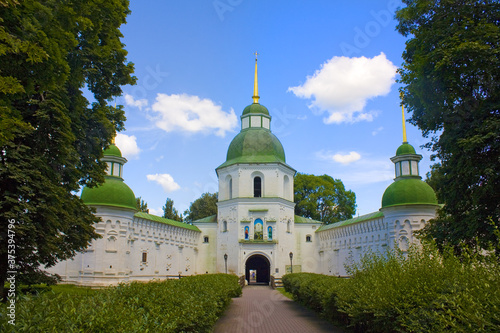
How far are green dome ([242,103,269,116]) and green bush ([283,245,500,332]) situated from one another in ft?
109

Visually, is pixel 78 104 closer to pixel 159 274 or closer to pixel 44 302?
pixel 44 302

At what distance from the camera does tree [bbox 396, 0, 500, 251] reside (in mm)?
12430

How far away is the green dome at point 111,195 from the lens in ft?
90.0

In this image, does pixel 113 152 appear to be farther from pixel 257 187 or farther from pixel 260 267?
pixel 260 267

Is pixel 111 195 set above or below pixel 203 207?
below

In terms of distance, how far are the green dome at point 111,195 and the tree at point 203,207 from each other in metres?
26.8

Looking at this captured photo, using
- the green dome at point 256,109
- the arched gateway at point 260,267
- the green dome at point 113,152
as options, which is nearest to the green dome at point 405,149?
the green dome at point 256,109

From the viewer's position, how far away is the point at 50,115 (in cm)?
1177

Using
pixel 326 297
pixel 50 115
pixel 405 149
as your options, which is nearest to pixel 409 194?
pixel 405 149

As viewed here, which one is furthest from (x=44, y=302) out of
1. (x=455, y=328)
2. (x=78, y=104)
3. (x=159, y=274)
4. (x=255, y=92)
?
(x=255, y=92)

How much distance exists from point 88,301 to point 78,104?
879 cm

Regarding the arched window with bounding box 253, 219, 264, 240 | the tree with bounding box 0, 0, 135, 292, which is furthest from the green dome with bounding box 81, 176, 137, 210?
the arched window with bounding box 253, 219, 264, 240

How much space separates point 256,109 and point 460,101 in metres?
31.3

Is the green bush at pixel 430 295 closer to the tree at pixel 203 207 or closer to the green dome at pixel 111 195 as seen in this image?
the green dome at pixel 111 195
